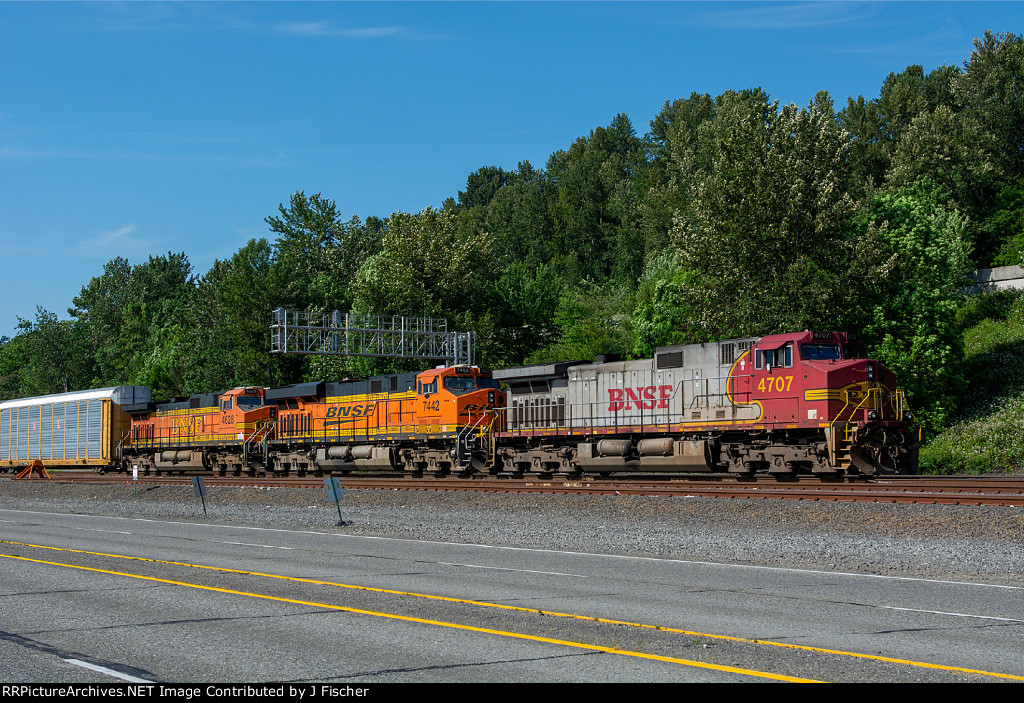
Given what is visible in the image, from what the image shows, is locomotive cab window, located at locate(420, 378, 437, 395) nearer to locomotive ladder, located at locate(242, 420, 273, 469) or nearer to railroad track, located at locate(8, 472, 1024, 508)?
railroad track, located at locate(8, 472, 1024, 508)

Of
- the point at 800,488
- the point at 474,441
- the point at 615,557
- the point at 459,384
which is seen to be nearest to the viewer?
the point at 615,557

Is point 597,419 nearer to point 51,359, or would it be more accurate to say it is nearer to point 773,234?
point 773,234

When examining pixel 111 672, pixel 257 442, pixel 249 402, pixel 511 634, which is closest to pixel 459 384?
pixel 257 442

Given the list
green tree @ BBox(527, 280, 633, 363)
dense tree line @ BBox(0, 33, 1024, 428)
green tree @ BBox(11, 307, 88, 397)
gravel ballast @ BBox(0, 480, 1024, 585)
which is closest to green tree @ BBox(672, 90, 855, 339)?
dense tree line @ BBox(0, 33, 1024, 428)

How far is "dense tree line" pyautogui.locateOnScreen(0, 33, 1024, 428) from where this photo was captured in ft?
123

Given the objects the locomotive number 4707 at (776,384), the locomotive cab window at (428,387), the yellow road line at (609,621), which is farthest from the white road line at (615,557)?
the locomotive cab window at (428,387)

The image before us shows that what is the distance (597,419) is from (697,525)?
10324mm

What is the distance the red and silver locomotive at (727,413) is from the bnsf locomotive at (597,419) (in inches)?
1.5

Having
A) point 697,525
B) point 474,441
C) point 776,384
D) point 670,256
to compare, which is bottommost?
point 697,525

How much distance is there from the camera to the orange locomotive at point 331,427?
107 ft

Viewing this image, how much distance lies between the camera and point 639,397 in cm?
2764

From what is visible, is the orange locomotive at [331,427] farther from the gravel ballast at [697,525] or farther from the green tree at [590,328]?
the green tree at [590,328]

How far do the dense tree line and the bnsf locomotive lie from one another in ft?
35.3

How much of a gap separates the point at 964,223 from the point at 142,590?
60091 mm
